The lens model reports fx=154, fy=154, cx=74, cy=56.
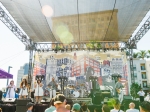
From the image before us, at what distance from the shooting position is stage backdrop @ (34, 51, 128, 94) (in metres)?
11.5

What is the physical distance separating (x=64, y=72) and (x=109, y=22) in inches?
196

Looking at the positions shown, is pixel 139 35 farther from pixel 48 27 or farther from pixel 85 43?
pixel 48 27

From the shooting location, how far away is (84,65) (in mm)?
11867

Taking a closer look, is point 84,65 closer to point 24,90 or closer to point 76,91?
point 76,91

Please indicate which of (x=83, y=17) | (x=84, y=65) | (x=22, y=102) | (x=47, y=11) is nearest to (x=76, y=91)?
(x=84, y=65)


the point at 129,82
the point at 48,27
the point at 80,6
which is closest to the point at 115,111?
the point at 80,6

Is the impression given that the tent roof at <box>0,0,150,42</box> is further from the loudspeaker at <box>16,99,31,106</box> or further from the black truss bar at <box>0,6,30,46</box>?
the loudspeaker at <box>16,99,31,106</box>

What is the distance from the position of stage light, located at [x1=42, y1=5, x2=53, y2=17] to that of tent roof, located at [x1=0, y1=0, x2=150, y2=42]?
0.21 metres

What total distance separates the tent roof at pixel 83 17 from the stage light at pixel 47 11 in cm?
21

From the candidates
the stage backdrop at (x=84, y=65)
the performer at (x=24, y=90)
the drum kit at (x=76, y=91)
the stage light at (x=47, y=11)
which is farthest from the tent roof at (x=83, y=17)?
the performer at (x=24, y=90)

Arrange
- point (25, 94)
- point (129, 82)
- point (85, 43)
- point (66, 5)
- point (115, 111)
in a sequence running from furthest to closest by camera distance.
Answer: point (85, 43) → point (129, 82) → point (66, 5) → point (25, 94) → point (115, 111)

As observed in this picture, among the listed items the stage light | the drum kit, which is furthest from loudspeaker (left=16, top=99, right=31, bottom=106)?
the drum kit

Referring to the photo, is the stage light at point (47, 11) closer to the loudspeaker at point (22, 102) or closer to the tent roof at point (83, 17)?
the tent roof at point (83, 17)

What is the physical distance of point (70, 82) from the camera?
11.5 metres
